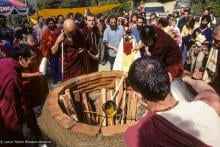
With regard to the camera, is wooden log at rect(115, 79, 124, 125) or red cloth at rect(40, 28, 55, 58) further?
red cloth at rect(40, 28, 55, 58)

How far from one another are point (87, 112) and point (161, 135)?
2.77m

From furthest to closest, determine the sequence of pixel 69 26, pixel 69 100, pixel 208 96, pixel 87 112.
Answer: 1. pixel 69 26
2. pixel 87 112
3. pixel 69 100
4. pixel 208 96

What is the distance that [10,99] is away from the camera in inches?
138

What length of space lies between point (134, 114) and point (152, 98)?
2607 mm

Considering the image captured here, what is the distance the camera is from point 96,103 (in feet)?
15.5

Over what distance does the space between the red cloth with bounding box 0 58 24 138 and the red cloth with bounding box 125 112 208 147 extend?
6.16 feet

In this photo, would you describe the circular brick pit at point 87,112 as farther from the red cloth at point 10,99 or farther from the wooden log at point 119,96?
the red cloth at point 10,99

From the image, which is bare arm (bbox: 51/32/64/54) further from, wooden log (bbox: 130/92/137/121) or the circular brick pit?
wooden log (bbox: 130/92/137/121)

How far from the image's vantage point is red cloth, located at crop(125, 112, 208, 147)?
1.78 metres

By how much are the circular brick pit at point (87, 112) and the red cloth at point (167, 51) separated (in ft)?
1.68

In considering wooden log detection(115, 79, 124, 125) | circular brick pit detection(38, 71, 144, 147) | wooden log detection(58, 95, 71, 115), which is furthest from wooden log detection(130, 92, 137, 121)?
wooden log detection(58, 95, 71, 115)

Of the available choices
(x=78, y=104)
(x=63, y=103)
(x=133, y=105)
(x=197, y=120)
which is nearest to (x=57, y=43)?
(x=78, y=104)

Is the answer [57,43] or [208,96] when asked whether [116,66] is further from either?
[208,96]

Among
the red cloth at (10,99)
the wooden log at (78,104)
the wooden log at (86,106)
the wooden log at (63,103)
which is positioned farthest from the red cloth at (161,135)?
the wooden log at (86,106)
